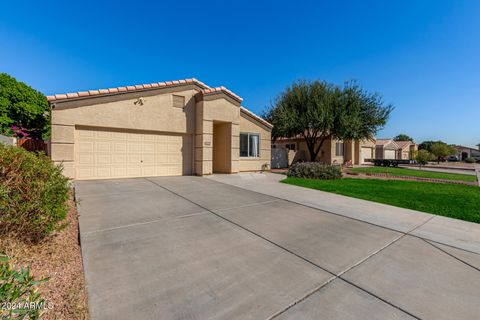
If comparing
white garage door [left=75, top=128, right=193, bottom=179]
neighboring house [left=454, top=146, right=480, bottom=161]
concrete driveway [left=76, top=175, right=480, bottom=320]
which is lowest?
concrete driveway [left=76, top=175, right=480, bottom=320]

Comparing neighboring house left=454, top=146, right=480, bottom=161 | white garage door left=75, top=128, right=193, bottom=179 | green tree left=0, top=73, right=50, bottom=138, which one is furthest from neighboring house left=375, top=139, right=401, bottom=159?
green tree left=0, top=73, right=50, bottom=138

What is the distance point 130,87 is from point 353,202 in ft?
34.3

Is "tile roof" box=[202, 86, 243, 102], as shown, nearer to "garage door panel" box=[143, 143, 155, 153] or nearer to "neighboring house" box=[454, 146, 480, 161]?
"garage door panel" box=[143, 143, 155, 153]

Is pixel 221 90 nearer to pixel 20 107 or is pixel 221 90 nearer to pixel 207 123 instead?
pixel 207 123

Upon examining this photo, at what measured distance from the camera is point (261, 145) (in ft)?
48.7

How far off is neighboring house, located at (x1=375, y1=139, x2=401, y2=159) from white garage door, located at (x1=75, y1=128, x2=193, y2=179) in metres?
35.0

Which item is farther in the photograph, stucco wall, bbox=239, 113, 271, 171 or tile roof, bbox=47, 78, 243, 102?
stucco wall, bbox=239, 113, 271, 171

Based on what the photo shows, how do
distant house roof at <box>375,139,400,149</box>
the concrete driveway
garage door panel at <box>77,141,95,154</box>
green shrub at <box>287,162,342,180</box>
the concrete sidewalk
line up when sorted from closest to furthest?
the concrete driveway, the concrete sidewalk, garage door panel at <box>77,141,95,154</box>, green shrub at <box>287,162,342,180</box>, distant house roof at <box>375,139,400,149</box>

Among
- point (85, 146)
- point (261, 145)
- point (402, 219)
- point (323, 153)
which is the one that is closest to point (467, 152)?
point (323, 153)

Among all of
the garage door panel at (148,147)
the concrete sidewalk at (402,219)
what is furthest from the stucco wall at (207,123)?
the concrete sidewalk at (402,219)

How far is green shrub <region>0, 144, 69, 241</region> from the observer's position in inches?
116

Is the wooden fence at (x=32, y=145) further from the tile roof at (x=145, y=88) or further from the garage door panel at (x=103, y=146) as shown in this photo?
the tile roof at (x=145, y=88)

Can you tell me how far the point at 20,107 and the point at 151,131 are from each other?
16.1 meters

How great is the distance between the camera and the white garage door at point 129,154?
31.5ft
